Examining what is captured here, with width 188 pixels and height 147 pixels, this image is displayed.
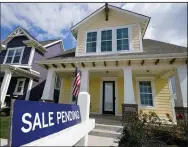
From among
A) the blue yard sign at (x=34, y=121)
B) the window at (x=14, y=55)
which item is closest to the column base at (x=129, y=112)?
the blue yard sign at (x=34, y=121)

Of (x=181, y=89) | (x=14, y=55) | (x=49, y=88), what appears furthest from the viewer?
(x=14, y=55)

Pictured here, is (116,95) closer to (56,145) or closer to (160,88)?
(160,88)

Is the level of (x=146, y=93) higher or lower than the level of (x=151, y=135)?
higher

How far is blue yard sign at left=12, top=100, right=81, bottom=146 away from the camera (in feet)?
3.23

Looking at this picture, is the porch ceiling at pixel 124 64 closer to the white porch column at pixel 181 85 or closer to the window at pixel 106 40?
the white porch column at pixel 181 85

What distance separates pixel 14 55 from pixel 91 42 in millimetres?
8717

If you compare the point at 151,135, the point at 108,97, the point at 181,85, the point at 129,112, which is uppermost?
the point at 181,85

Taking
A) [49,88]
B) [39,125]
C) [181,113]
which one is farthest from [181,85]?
[49,88]

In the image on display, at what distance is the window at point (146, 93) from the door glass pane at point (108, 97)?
2113 millimetres

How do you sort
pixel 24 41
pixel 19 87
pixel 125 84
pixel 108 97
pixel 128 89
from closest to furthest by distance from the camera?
pixel 128 89, pixel 125 84, pixel 108 97, pixel 19 87, pixel 24 41

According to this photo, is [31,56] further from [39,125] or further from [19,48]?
[39,125]

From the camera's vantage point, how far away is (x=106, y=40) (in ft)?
27.2

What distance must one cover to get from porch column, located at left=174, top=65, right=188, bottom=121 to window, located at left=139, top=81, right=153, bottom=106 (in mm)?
2239

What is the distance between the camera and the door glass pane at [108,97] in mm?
8781
